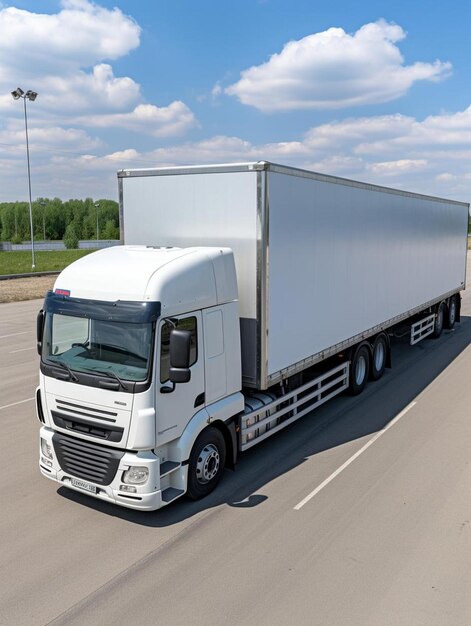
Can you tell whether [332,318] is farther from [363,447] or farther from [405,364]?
[405,364]

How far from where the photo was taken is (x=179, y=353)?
5770 mm

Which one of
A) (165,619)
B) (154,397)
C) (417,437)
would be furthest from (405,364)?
(165,619)

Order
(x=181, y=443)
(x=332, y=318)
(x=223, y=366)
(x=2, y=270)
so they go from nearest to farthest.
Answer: (x=181, y=443) < (x=223, y=366) < (x=332, y=318) < (x=2, y=270)

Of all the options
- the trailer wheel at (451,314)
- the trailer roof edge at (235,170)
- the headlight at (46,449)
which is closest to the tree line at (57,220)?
the trailer wheel at (451,314)

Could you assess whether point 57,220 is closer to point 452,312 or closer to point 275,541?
point 452,312

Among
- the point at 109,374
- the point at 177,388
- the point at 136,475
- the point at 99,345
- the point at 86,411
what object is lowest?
the point at 136,475

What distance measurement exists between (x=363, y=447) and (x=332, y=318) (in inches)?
84.5

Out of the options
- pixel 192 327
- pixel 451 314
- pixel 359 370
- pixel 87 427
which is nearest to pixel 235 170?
pixel 192 327

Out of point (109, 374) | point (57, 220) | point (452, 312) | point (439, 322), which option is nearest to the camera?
point (109, 374)

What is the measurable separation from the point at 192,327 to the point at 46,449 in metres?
2.29

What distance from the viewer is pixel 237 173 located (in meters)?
7.18

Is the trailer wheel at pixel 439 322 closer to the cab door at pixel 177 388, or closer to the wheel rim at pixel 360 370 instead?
the wheel rim at pixel 360 370

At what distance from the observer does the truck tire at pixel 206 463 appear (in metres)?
6.64

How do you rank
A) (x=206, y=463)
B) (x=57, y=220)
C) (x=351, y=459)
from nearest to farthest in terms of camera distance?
(x=206, y=463) < (x=351, y=459) < (x=57, y=220)
